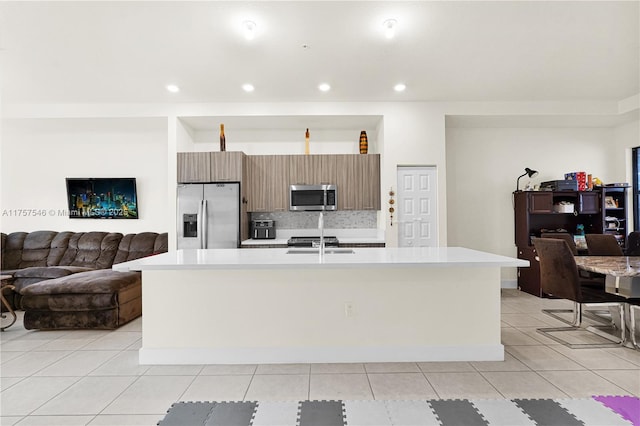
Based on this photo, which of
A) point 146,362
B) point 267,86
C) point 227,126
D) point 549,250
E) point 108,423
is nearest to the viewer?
point 108,423

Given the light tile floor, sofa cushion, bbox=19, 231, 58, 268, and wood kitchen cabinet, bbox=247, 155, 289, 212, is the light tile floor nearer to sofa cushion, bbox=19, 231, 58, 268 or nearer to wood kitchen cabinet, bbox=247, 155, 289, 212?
sofa cushion, bbox=19, 231, 58, 268

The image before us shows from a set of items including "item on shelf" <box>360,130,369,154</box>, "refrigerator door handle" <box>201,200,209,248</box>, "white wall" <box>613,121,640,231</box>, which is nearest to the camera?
"refrigerator door handle" <box>201,200,209,248</box>

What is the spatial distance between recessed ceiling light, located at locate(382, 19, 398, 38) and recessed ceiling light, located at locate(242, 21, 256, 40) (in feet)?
3.68

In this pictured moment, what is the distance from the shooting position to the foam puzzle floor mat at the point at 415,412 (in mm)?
1773

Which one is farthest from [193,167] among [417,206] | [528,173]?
[528,173]

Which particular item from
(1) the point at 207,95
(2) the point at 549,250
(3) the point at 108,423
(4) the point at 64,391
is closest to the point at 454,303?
(2) the point at 549,250

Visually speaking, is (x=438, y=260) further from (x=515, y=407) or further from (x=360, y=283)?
(x=515, y=407)

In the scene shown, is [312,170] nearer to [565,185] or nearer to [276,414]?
[276,414]

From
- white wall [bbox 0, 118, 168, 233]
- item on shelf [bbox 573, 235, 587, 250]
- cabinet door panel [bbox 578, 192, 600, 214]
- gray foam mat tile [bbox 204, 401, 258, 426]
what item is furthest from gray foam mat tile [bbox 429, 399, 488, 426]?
white wall [bbox 0, 118, 168, 233]

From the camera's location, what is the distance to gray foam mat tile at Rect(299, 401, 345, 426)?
178 cm

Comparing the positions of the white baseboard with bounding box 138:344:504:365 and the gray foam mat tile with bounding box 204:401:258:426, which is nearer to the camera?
the gray foam mat tile with bounding box 204:401:258:426

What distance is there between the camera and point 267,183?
479 cm

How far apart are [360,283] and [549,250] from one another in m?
1.93

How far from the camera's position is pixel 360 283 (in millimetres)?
2531
